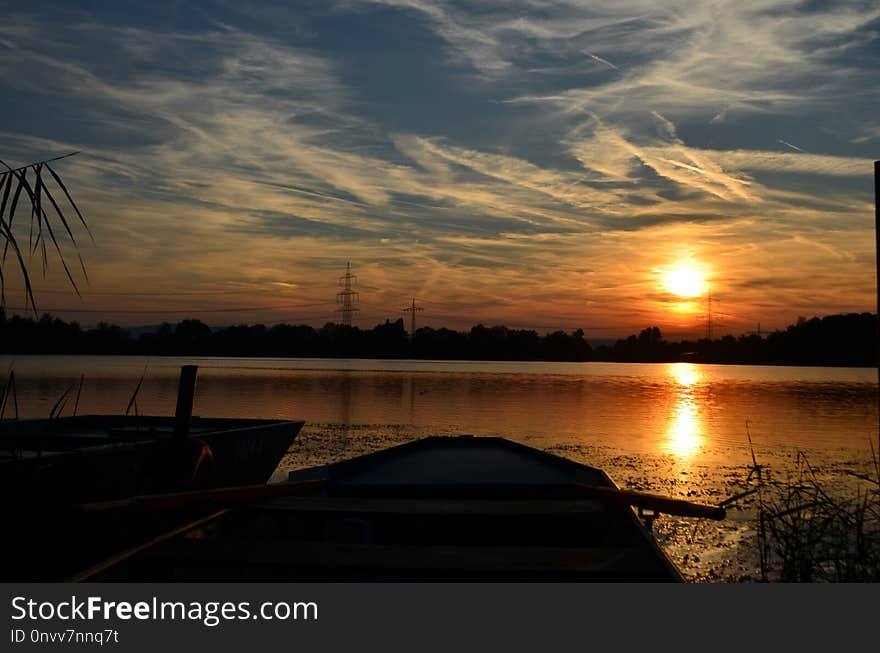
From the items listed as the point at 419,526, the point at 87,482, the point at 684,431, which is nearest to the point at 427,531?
the point at 419,526

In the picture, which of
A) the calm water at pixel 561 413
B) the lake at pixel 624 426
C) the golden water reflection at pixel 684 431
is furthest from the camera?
the calm water at pixel 561 413

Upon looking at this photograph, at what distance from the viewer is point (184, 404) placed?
7312 mm

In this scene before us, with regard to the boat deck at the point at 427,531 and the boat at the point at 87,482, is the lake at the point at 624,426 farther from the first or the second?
the boat deck at the point at 427,531

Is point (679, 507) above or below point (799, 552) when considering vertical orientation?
above

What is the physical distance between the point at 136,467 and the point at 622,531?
14.6 feet

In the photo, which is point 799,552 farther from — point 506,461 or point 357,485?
point 357,485

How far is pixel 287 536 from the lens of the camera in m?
5.43

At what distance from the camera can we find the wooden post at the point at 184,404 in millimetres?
7105

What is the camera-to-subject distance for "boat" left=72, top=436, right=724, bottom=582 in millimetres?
3885

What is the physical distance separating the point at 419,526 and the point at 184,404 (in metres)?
2.94

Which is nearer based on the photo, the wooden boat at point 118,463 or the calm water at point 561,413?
the wooden boat at point 118,463

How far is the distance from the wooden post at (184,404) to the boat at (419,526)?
127cm

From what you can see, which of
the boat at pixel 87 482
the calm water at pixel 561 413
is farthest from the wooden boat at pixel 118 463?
the calm water at pixel 561 413
